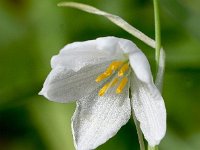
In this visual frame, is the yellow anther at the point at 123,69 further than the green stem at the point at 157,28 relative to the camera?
Yes

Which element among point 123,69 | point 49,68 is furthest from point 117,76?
point 49,68

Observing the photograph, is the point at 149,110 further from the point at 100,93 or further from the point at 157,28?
the point at 157,28

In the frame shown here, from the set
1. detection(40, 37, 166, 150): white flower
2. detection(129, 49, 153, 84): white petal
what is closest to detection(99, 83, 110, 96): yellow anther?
detection(40, 37, 166, 150): white flower

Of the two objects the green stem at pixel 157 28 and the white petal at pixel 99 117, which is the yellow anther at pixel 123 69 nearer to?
the white petal at pixel 99 117

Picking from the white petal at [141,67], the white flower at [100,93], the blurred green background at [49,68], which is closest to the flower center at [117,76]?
the white flower at [100,93]

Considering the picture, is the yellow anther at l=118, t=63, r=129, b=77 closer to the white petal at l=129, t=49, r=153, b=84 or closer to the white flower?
the white flower

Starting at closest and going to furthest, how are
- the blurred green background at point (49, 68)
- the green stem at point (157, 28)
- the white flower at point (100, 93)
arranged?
the green stem at point (157, 28)
the white flower at point (100, 93)
the blurred green background at point (49, 68)

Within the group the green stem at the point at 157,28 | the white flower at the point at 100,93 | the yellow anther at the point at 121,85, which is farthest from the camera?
the yellow anther at the point at 121,85

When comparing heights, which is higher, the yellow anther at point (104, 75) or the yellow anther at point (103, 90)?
the yellow anther at point (104, 75)
